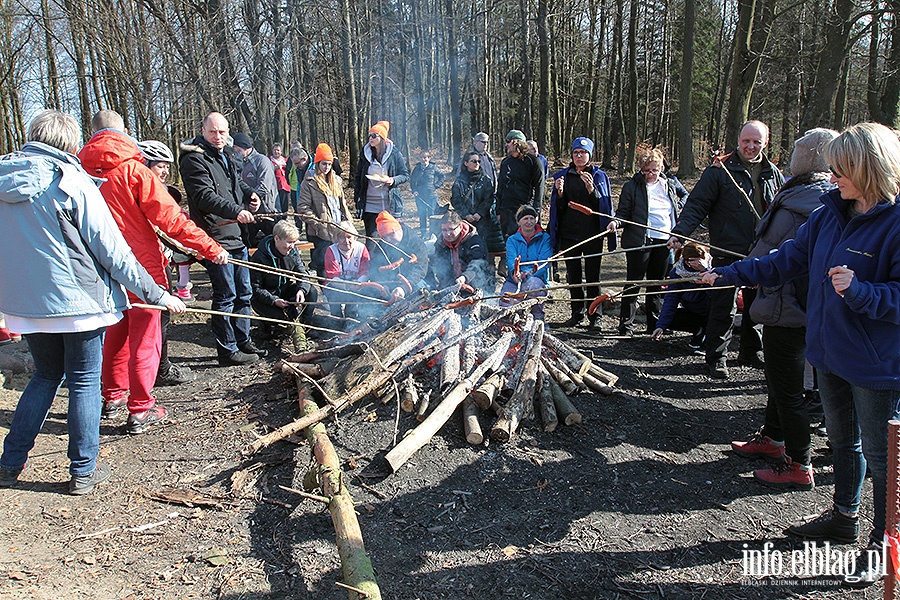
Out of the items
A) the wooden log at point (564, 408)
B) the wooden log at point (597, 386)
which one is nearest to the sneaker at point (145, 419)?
the wooden log at point (564, 408)

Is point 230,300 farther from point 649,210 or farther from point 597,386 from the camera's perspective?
point 649,210

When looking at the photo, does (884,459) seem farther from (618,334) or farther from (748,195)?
(618,334)

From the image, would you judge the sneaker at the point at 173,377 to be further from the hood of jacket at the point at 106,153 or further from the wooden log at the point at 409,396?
the wooden log at the point at 409,396

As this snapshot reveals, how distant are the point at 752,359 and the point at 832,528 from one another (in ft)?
8.56

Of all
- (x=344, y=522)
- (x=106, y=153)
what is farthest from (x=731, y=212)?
(x=106, y=153)

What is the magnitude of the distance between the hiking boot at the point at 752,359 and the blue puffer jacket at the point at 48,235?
5175mm

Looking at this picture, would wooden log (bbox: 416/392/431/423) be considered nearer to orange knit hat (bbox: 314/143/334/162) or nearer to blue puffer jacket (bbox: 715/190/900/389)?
blue puffer jacket (bbox: 715/190/900/389)

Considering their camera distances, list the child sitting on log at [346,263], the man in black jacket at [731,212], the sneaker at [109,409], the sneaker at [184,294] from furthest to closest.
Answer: the sneaker at [184,294]
the child sitting on log at [346,263]
the man in black jacket at [731,212]
the sneaker at [109,409]

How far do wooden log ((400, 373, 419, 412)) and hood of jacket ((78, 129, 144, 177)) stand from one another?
2.54 meters

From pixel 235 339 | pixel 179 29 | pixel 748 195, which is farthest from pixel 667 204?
pixel 179 29

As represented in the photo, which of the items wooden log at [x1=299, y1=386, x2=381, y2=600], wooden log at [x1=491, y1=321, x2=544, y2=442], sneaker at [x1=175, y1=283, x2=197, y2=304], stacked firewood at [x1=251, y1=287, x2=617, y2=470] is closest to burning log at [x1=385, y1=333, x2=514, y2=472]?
stacked firewood at [x1=251, y1=287, x2=617, y2=470]

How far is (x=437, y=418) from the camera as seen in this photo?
3928 millimetres

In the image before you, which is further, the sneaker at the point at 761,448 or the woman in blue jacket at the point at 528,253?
the woman in blue jacket at the point at 528,253

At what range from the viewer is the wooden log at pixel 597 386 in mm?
4695
